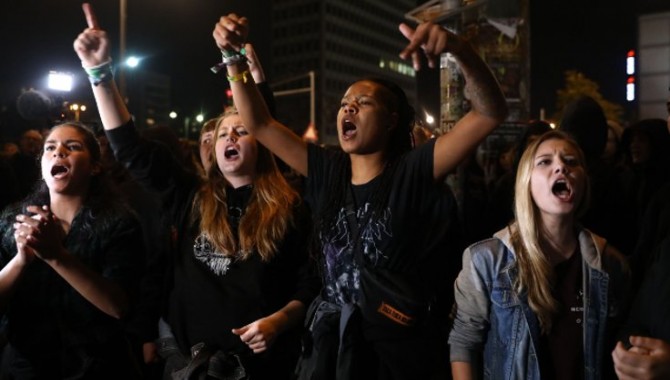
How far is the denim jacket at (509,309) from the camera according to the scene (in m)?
2.87

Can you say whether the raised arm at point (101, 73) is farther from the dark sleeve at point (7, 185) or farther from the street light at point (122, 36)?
the street light at point (122, 36)

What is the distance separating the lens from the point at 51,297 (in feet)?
10.6

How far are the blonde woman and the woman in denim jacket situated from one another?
0.95m

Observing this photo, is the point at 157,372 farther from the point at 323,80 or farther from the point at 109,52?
the point at 323,80

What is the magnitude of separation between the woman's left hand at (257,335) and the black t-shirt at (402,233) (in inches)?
14.0

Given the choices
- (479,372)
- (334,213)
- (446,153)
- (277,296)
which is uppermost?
(446,153)

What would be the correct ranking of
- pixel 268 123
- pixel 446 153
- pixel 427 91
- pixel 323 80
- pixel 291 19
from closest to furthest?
pixel 446 153, pixel 268 123, pixel 427 91, pixel 323 80, pixel 291 19

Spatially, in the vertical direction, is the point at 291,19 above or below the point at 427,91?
above

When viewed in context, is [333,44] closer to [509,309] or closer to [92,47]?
[92,47]

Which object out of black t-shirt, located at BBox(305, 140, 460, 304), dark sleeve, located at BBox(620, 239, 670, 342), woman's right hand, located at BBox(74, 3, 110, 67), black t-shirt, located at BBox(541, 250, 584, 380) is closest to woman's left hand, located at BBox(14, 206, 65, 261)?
woman's right hand, located at BBox(74, 3, 110, 67)

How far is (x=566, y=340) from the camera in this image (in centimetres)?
291

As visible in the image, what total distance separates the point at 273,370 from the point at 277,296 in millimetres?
391

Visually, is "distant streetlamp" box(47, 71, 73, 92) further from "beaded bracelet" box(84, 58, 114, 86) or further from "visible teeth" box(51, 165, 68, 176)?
"visible teeth" box(51, 165, 68, 176)

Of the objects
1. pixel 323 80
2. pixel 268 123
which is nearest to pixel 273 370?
pixel 268 123
